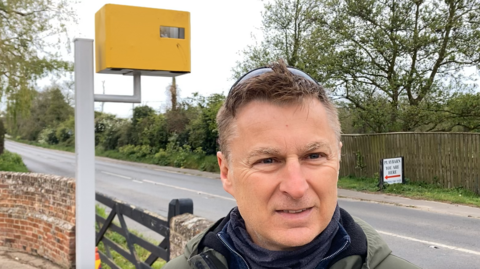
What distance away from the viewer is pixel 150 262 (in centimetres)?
394

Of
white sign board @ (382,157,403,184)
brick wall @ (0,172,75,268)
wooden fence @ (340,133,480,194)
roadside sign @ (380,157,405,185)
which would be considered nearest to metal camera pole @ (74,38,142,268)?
brick wall @ (0,172,75,268)

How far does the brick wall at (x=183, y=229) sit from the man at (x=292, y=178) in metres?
1.74

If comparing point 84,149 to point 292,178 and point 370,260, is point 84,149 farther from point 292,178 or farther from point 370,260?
point 370,260

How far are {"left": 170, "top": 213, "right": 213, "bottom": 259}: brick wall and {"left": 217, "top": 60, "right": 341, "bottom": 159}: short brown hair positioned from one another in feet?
5.87

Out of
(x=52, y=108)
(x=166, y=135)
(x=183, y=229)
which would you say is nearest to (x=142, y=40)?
(x=183, y=229)

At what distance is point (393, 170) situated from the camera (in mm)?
15148

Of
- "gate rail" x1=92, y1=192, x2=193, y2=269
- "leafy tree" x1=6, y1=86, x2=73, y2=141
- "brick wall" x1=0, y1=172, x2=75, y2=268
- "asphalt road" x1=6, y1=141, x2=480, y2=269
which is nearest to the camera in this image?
"gate rail" x1=92, y1=192, x2=193, y2=269

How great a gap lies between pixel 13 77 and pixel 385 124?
50.6ft

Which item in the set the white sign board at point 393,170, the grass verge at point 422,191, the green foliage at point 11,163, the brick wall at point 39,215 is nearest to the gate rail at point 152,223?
the brick wall at point 39,215

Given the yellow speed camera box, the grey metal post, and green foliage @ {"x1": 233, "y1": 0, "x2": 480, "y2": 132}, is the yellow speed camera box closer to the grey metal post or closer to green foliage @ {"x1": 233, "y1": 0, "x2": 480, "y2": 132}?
the grey metal post

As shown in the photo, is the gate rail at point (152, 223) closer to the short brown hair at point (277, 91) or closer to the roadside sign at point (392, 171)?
the short brown hair at point (277, 91)

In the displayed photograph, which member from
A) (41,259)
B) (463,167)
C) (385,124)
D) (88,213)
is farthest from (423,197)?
(88,213)

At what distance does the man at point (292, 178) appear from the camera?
3.96 ft

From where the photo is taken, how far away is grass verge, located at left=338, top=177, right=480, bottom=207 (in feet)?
41.7
